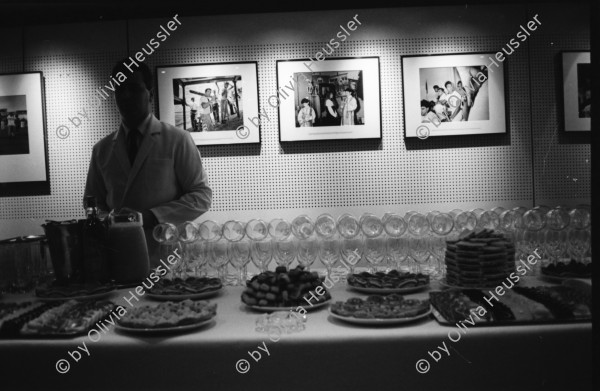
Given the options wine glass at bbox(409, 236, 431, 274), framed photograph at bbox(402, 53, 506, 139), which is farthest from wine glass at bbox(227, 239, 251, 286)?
framed photograph at bbox(402, 53, 506, 139)

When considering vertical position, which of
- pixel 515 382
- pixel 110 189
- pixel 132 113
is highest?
pixel 132 113

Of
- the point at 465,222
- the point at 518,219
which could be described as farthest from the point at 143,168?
the point at 518,219

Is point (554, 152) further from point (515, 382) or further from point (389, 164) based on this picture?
point (389, 164)

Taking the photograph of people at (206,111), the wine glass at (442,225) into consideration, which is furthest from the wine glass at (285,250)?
the photograph of people at (206,111)

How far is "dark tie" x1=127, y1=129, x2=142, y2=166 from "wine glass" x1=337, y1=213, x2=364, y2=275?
131 cm

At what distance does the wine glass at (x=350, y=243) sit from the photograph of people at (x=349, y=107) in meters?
2.02

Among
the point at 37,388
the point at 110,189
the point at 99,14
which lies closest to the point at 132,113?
the point at 110,189

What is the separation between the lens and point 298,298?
1638 millimetres

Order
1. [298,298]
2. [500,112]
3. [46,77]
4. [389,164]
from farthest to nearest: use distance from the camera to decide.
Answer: [389,164] < [500,112] < [46,77] < [298,298]

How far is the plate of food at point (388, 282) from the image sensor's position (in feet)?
6.08

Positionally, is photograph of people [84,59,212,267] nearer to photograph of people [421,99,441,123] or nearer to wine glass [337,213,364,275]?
wine glass [337,213,364,275]

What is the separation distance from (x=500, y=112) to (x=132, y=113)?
2.69 metres

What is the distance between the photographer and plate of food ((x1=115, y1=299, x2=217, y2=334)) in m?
1.41

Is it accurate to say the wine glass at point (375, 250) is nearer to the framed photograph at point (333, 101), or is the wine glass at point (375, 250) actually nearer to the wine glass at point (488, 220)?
the wine glass at point (488, 220)
